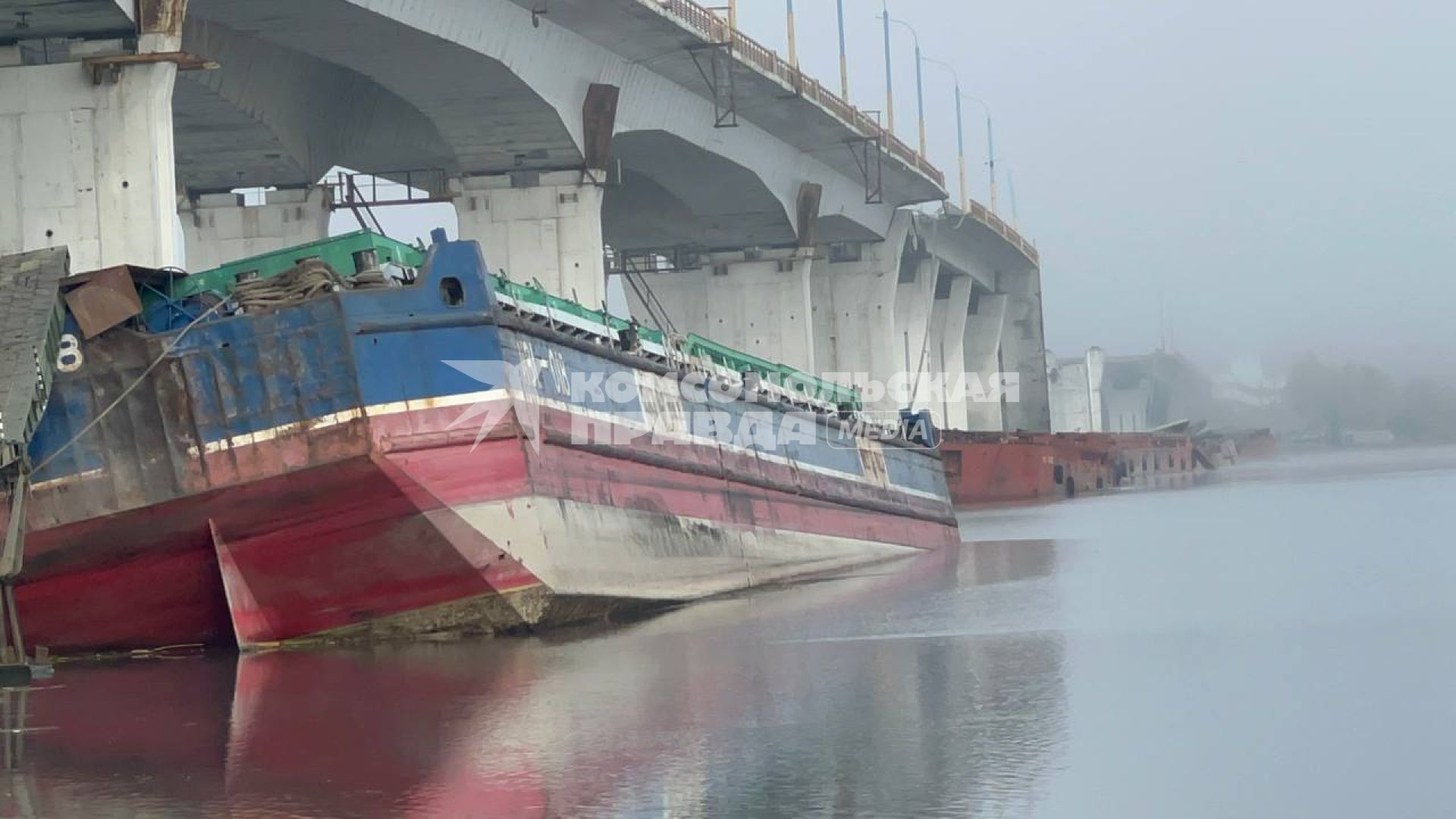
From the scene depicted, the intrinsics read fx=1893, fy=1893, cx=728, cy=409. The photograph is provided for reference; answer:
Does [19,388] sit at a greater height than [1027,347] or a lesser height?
lesser

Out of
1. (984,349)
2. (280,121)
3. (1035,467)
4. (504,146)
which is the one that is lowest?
(1035,467)

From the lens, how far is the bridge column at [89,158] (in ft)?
58.3

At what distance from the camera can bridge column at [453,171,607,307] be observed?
29.7 meters

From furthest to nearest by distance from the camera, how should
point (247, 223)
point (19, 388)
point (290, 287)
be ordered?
1. point (247, 223)
2. point (290, 287)
3. point (19, 388)

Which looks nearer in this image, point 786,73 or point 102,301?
point 102,301

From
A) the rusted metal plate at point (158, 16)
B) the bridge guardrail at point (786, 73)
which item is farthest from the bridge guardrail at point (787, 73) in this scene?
the rusted metal plate at point (158, 16)

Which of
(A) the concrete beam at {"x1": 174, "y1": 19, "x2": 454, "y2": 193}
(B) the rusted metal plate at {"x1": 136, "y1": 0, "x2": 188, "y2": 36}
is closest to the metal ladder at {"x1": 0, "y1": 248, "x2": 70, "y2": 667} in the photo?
(B) the rusted metal plate at {"x1": 136, "y1": 0, "x2": 188, "y2": 36}

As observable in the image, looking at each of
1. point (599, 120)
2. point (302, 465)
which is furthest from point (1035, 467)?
point (302, 465)

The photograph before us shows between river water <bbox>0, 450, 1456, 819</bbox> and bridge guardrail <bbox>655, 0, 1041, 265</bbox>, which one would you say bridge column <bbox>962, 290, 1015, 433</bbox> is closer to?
bridge guardrail <bbox>655, 0, 1041, 265</bbox>

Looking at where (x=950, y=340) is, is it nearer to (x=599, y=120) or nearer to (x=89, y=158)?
(x=599, y=120)

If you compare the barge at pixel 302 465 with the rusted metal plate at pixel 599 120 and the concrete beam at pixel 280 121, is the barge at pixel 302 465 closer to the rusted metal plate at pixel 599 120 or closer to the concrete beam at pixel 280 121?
the concrete beam at pixel 280 121

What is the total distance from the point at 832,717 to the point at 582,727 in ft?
4.73

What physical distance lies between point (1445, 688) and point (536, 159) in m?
20.3

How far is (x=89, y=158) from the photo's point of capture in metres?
17.8
